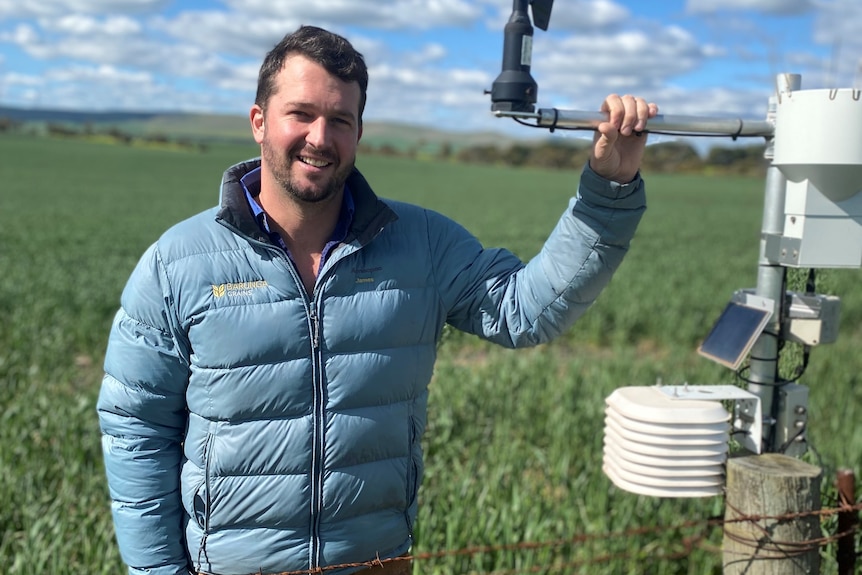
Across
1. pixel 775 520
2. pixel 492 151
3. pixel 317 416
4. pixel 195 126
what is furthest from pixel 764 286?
pixel 195 126

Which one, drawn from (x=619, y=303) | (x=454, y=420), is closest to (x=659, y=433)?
(x=454, y=420)

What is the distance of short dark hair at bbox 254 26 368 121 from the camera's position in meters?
1.96

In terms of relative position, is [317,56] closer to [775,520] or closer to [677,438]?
[677,438]

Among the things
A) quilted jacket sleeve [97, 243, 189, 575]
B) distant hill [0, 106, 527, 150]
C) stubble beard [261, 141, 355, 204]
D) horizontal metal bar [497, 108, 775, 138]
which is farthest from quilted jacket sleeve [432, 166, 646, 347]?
distant hill [0, 106, 527, 150]

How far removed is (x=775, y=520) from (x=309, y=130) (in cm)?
161

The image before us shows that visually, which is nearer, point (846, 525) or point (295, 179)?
point (295, 179)

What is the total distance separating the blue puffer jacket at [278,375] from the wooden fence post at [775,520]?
2.24 feet

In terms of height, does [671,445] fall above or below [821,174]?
below

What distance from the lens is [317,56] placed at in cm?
196

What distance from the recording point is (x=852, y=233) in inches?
78.5

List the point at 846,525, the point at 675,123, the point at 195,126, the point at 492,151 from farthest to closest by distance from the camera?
the point at 195,126 → the point at 492,151 → the point at 846,525 → the point at 675,123

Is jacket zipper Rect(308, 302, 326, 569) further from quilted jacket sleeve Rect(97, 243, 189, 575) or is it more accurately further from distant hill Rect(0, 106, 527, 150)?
distant hill Rect(0, 106, 527, 150)

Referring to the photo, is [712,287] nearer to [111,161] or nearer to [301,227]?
[301,227]

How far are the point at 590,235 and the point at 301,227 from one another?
77 cm
